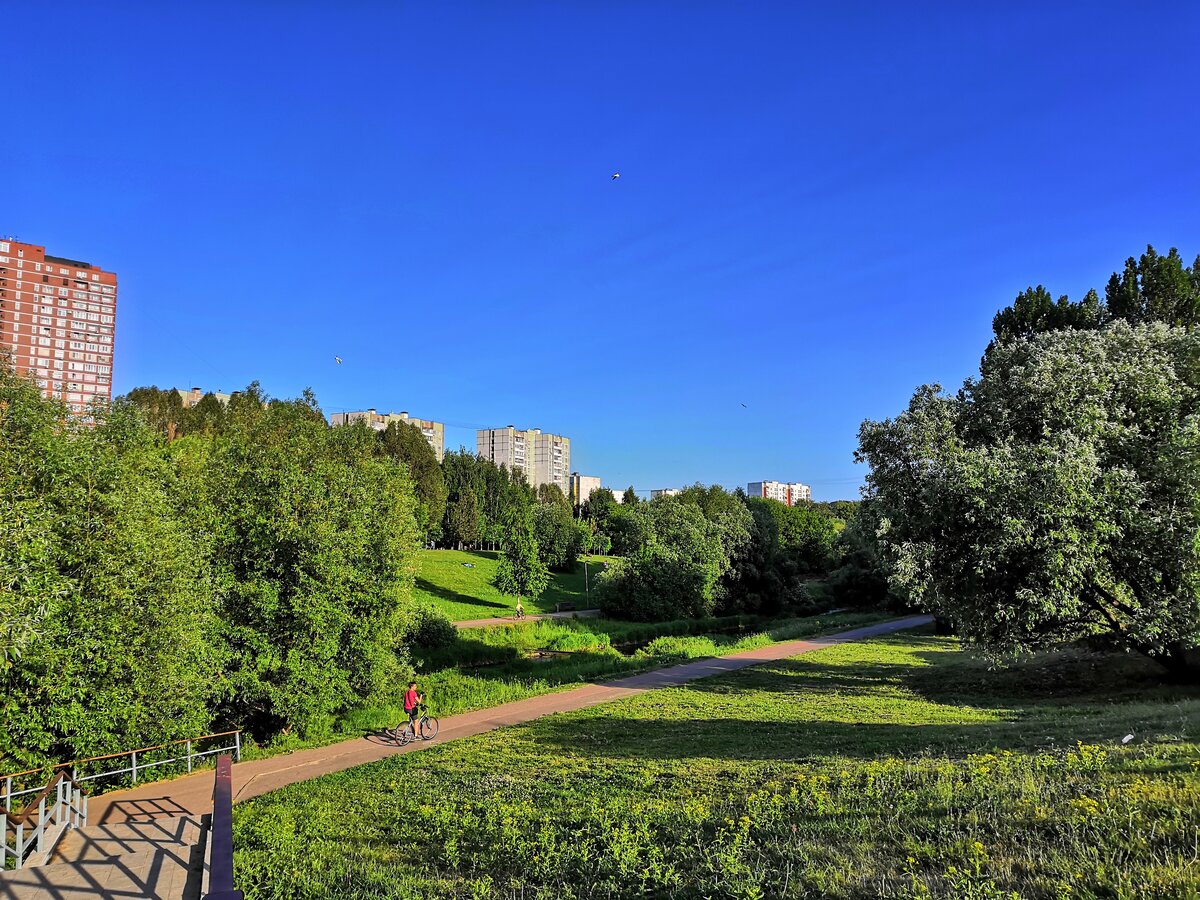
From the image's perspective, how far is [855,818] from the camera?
647 cm

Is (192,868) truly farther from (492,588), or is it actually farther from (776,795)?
(492,588)

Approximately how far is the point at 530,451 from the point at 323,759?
15831 cm

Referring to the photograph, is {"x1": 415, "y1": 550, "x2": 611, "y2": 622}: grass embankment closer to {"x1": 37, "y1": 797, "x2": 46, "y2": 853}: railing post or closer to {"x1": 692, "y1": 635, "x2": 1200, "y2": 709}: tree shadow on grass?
{"x1": 692, "y1": 635, "x2": 1200, "y2": 709}: tree shadow on grass

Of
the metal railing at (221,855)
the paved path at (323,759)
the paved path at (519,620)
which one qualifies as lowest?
the paved path at (519,620)

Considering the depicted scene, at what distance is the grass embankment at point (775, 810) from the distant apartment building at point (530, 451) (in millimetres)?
151770

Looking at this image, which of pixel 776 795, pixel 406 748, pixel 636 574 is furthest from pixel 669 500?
pixel 776 795

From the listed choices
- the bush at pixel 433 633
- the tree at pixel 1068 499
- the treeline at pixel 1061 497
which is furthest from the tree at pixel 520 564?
the tree at pixel 1068 499

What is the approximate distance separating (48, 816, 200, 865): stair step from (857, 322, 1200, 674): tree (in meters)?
15.6

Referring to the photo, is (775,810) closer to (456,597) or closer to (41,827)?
(41,827)

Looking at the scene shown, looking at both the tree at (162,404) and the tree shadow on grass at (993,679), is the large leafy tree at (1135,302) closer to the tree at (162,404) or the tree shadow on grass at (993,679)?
the tree shadow on grass at (993,679)

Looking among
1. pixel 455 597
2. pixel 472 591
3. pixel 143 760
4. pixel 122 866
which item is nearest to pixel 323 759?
pixel 143 760

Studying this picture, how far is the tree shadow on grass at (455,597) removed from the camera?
2308 inches

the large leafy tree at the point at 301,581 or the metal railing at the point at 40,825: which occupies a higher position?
the large leafy tree at the point at 301,581

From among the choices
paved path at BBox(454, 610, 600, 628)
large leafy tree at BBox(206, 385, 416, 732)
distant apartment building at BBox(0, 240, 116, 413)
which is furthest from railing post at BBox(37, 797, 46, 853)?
distant apartment building at BBox(0, 240, 116, 413)
